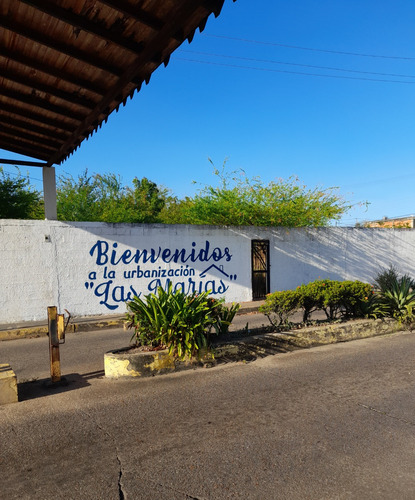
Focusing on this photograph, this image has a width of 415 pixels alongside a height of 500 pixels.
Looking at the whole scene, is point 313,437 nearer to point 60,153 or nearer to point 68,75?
point 68,75

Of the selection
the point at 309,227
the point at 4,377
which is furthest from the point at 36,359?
the point at 309,227

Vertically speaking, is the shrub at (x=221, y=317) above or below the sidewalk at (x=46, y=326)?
above

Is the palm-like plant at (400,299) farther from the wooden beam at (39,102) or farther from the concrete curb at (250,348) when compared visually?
the wooden beam at (39,102)

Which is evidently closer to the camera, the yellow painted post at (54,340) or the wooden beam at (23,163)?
the yellow painted post at (54,340)

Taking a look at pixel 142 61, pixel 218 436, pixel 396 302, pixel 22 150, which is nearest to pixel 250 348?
pixel 218 436

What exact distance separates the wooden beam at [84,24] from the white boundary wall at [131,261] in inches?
280

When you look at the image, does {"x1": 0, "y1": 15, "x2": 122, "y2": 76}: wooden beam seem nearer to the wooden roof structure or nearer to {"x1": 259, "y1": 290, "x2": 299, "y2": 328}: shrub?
the wooden roof structure

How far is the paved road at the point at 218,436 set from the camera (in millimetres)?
2912

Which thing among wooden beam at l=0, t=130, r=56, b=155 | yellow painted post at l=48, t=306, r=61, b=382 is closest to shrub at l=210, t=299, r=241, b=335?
yellow painted post at l=48, t=306, r=61, b=382

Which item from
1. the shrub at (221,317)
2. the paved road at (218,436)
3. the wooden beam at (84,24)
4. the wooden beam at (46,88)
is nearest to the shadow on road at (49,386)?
the paved road at (218,436)

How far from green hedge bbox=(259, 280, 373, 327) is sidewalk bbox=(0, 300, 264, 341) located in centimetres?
456

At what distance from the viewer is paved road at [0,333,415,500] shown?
2.91 m

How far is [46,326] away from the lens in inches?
387

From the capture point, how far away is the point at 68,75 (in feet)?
21.7
